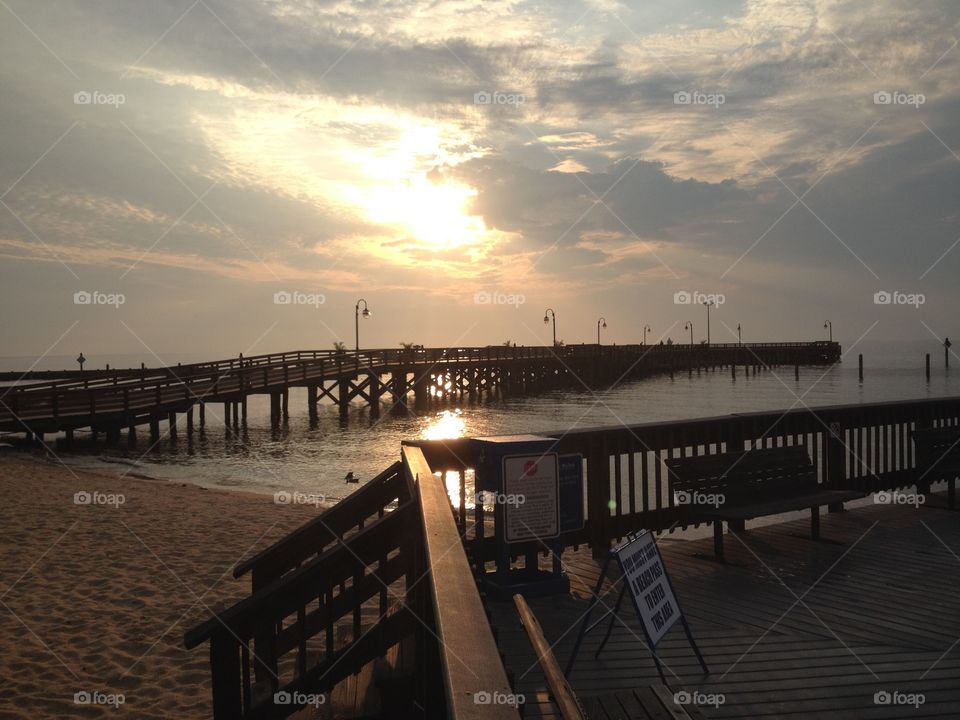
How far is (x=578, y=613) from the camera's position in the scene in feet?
18.2

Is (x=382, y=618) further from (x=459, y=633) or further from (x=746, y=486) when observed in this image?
(x=746, y=486)

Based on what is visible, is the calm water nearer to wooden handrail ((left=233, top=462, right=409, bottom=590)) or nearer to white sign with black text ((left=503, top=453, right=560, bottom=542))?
white sign with black text ((left=503, top=453, right=560, bottom=542))

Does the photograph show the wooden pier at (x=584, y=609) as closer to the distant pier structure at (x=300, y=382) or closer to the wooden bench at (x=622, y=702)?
the wooden bench at (x=622, y=702)

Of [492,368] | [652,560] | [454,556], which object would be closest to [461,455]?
[652,560]

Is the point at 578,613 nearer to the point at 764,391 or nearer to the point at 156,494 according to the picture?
the point at 156,494

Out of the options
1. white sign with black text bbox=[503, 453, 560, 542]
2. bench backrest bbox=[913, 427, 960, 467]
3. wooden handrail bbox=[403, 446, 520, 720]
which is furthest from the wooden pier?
bench backrest bbox=[913, 427, 960, 467]

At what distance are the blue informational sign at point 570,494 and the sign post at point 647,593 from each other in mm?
1397

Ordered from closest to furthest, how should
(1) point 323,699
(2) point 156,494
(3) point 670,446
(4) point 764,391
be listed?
(1) point 323,699, (3) point 670,446, (2) point 156,494, (4) point 764,391

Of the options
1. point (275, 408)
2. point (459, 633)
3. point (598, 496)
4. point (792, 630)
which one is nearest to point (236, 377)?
point (275, 408)

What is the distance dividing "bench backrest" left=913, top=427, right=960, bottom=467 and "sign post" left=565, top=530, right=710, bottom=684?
20.3 feet

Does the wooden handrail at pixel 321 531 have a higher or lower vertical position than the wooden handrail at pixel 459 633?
lower

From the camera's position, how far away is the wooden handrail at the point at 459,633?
1.59 m

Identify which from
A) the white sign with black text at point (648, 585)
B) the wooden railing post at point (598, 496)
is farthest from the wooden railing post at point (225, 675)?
the wooden railing post at point (598, 496)

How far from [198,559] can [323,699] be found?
7036 millimetres
